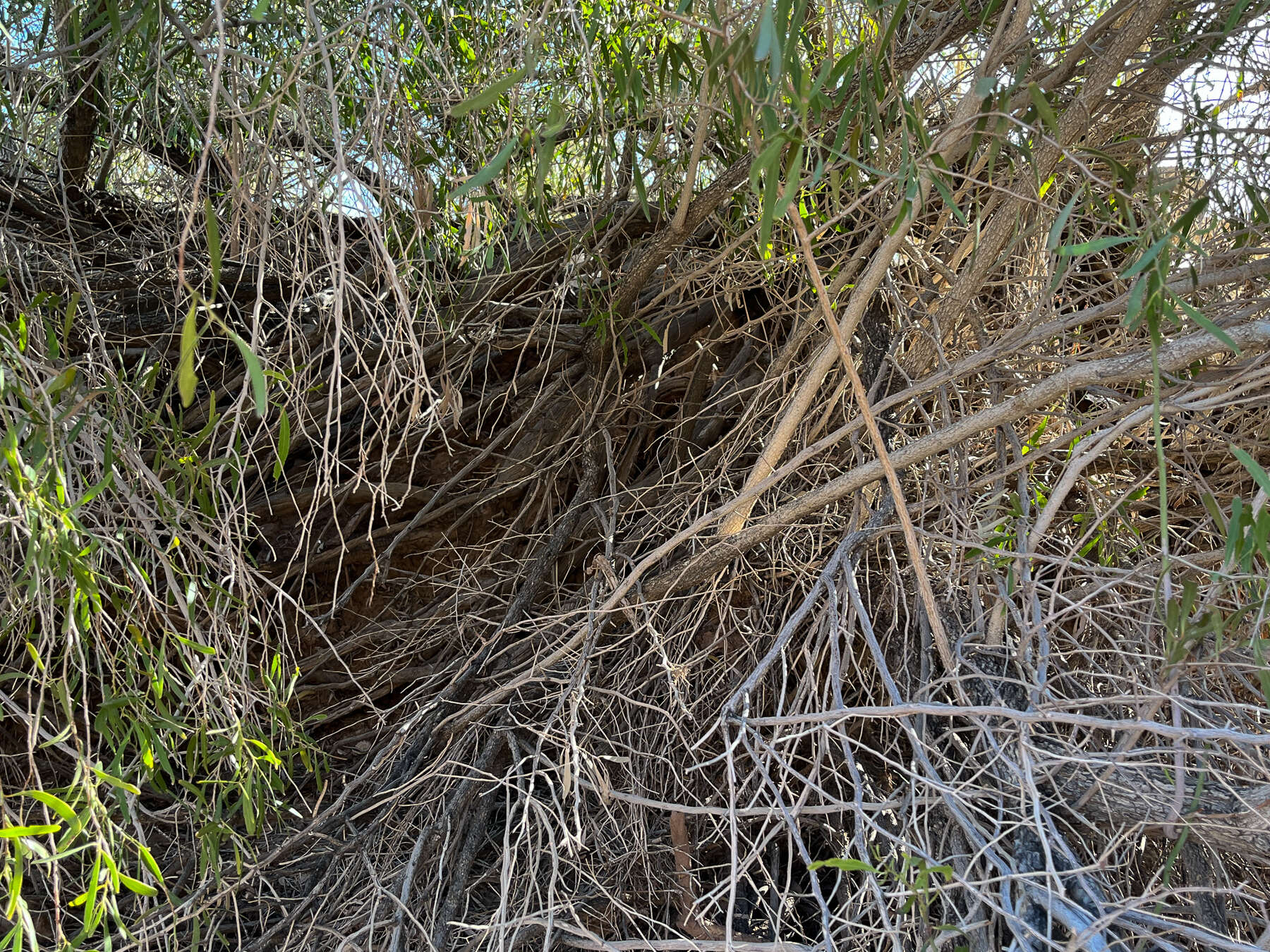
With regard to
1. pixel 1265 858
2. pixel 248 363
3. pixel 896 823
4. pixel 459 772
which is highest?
pixel 248 363

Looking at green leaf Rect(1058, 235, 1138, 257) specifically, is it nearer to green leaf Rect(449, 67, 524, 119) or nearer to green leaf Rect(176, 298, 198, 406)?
green leaf Rect(449, 67, 524, 119)

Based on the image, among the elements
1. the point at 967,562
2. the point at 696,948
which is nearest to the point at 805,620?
the point at 967,562

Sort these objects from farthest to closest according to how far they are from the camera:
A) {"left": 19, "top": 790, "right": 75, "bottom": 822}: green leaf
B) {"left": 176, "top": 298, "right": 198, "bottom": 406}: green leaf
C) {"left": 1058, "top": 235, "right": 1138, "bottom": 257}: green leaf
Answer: {"left": 19, "top": 790, "right": 75, "bottom": 822}: green leaf, {"left": 1058, "top": 235, "right": 1138, "bottom": 257}: green leaf, {"left": 176, "top": 298, "right": 198, "bottom": 406}: green leaf

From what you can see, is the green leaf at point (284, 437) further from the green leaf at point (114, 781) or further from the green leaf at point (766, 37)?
the green leaf at point (766, 37)

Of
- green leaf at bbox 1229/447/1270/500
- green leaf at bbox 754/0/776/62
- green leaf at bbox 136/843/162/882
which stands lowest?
green leaf at bbox 136/843/162/882

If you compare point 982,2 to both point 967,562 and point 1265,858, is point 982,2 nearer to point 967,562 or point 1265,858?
point 967,562

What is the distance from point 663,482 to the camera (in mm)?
1878

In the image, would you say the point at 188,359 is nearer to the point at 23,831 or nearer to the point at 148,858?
the point at 23,831

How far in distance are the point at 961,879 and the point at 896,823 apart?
0.21 metres

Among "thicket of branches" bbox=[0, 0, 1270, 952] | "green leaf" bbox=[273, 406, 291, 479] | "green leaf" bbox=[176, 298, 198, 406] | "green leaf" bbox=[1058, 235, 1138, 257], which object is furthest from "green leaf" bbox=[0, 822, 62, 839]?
"green leaf" bbox=[1058, 235, 1138, 257]

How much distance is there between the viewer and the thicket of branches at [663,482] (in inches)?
42.6

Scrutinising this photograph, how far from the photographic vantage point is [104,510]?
126 centimetres

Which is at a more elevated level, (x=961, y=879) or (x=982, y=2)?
(x=982, y=2)

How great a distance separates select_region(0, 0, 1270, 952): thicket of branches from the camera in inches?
42.6
